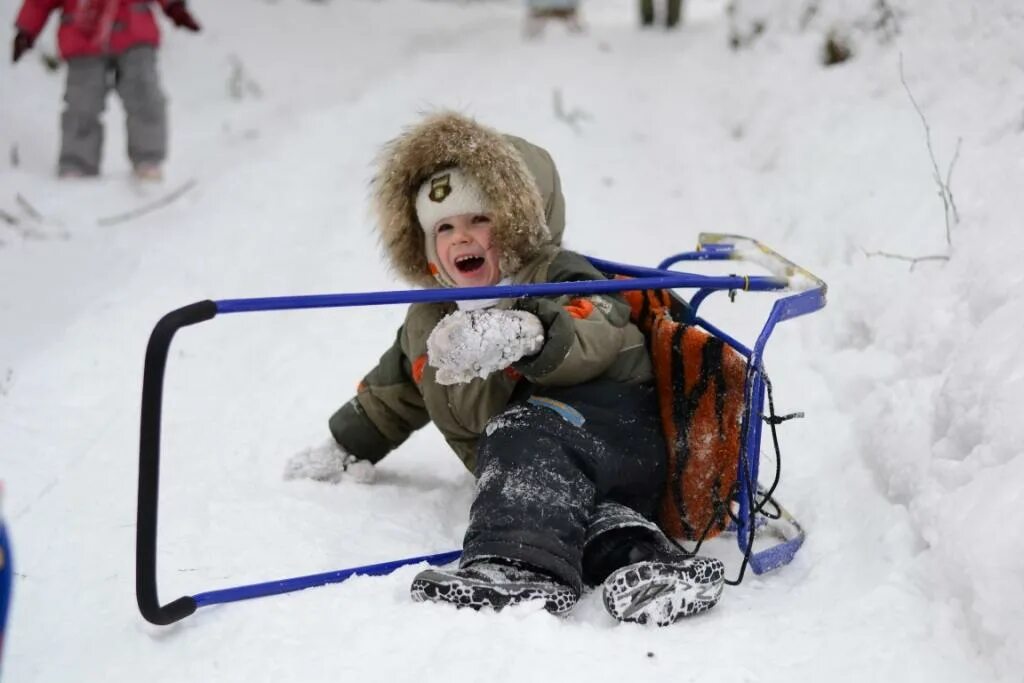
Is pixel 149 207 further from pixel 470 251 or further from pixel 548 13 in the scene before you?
pixel 548 13

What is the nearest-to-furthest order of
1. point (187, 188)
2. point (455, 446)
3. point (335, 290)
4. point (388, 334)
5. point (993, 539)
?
point (993, 539) → point (455, 446) → point (388, 334) → point (335, 290) → point (187, 188)

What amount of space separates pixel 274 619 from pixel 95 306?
2263mm

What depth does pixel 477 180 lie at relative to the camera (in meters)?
2.31

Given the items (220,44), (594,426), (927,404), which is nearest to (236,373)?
(594,426)

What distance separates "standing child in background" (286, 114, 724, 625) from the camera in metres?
1.90

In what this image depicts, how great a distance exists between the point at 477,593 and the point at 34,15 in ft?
14.7

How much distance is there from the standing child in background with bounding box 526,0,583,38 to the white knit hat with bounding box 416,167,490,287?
21.0ft

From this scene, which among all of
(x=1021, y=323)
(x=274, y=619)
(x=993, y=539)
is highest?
(x=1021, y=323)

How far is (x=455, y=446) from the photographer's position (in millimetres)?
2498

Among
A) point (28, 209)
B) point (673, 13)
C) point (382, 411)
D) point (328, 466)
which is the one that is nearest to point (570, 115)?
point (28, 209)

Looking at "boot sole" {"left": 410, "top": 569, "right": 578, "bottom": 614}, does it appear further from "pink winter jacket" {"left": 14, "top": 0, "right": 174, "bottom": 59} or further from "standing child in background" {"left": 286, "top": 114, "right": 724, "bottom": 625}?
"pink winter jacket" {"left": 14, "top": 0, "right": 174, "bottom": 59}

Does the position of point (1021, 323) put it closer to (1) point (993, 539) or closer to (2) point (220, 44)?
(1) point (993, 539)

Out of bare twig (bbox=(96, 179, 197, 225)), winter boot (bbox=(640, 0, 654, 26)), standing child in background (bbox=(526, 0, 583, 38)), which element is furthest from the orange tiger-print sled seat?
winter boot (bbox=(640, 0, 654, 26))

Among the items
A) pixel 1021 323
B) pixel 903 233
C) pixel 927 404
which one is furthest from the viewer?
pixel 903 233
